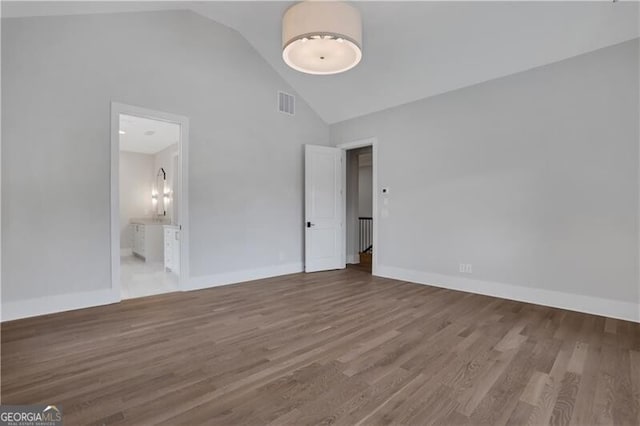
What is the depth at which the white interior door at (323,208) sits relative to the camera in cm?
579

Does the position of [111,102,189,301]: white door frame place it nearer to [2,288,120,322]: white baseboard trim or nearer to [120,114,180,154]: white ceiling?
[2,288,120,322]: white baseboard trim

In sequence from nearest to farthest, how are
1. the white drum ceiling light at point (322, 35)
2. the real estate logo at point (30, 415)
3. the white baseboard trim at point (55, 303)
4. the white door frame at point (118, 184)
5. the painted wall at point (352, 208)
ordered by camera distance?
1. the real estate logo at point (30, 415)
2. the white drum ceiling light at point (322, 35)
3. the white baseboard trim at point (55, 303)
4. the white door frame at point (118, 184)
5. the painted wall at point (352, 208)

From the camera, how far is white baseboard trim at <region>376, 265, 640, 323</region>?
10.8 feet

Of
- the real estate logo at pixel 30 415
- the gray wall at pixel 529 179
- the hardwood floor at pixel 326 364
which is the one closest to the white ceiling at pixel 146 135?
the hardwood floor at pixel 326 364

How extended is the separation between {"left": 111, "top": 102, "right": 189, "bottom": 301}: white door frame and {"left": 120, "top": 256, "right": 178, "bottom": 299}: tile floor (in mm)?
351

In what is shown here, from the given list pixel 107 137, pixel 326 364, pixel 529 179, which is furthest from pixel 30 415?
pixel 529 179

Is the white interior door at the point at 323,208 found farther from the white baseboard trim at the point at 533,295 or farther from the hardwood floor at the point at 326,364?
the hardwood floor at the point at 326,364

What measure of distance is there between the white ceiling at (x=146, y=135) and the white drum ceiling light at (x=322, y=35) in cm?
Result: 306

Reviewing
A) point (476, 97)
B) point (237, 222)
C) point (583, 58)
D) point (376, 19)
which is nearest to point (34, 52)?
point (237, 222)

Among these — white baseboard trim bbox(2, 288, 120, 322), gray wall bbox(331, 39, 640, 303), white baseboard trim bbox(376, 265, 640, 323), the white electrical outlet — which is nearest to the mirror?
white baseboard trim bbox(2, 288, 120, 322)

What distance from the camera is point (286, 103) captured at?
222 inches

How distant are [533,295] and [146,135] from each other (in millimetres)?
7691

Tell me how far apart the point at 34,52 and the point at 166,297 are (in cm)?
313

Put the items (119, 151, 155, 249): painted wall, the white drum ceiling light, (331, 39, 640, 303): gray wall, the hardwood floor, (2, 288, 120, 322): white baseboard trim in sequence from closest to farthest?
the hardwood floor, the white drum ceiling light, (2, 288, 120, 322): white baseboard trim, (331, 39, 640, 303): gray wall, (119, 151, 155, 249): painted wall
